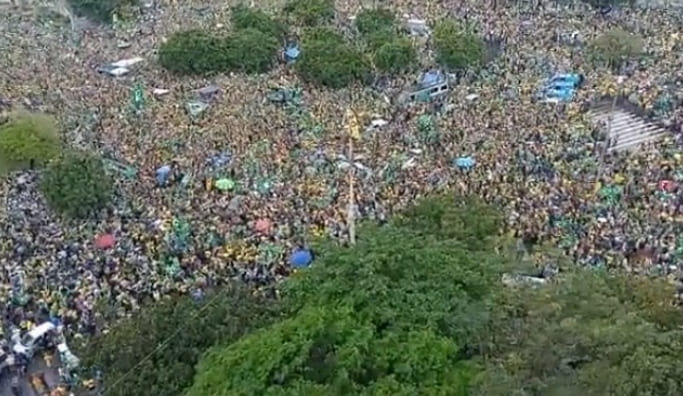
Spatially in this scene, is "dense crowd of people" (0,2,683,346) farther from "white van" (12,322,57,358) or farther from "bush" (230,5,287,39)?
"bush" (230,5,287,39)

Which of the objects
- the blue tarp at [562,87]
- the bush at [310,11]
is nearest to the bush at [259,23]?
the bush at [310,11]

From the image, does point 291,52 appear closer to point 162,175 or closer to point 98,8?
point 98,8

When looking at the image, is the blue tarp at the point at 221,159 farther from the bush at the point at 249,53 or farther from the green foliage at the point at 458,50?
the green foliage at the point at 458,50

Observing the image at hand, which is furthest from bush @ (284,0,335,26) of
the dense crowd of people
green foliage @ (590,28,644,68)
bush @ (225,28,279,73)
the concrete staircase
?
the concrete staircase

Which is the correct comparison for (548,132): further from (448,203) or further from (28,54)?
(28,54)

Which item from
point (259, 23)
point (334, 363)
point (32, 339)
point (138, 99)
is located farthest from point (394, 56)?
point (334, 363)

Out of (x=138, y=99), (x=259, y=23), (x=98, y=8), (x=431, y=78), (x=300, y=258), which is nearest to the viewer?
(x=300, y=258)
